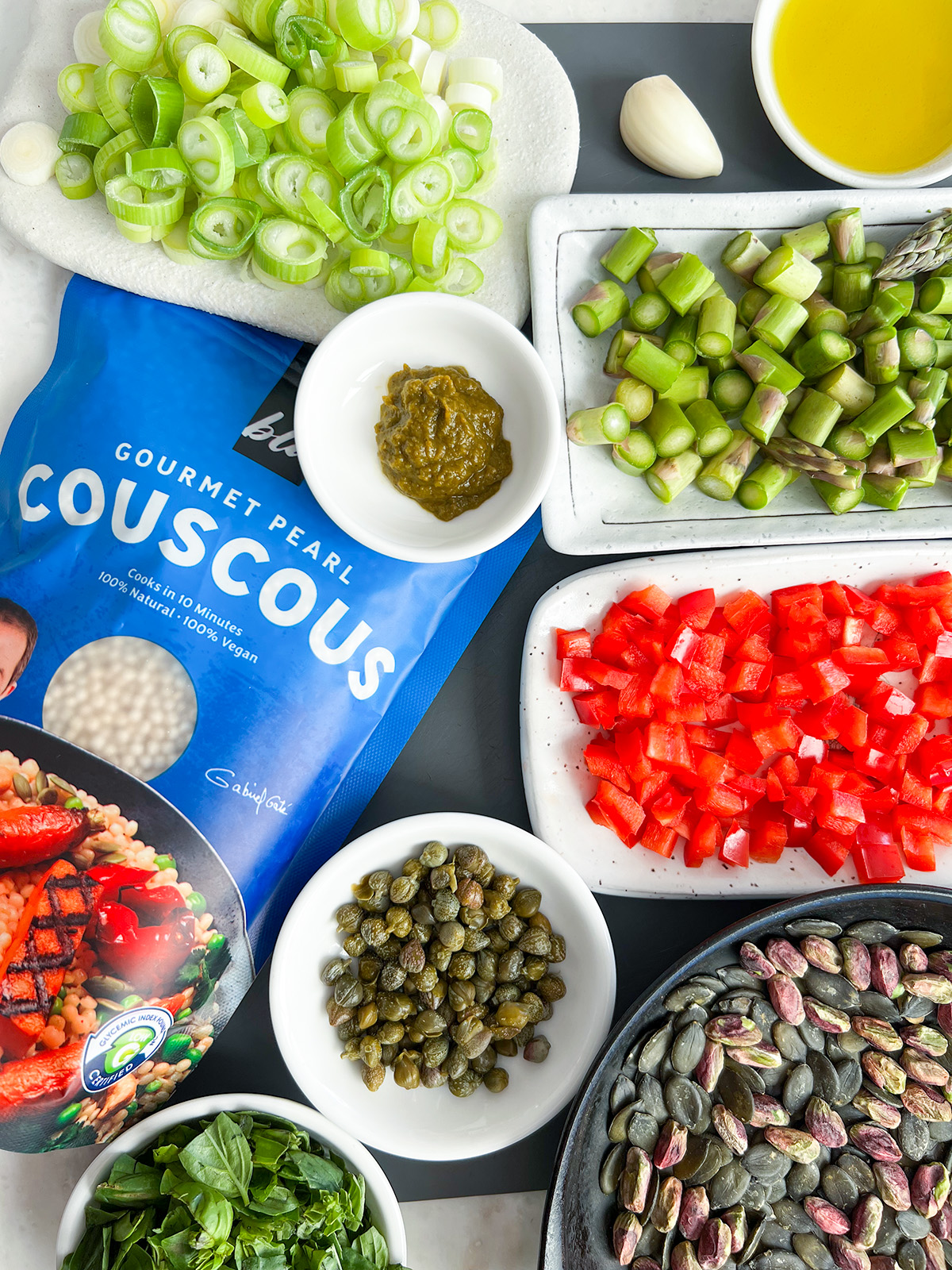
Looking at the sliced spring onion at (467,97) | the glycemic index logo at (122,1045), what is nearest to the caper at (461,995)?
the glycemic index logo at (122,1045)

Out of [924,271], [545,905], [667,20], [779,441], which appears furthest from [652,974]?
[667,20]

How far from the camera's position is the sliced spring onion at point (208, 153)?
121 centimetres

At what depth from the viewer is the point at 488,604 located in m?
1.48

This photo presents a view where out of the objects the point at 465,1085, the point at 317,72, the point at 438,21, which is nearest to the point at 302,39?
the point at 317,72

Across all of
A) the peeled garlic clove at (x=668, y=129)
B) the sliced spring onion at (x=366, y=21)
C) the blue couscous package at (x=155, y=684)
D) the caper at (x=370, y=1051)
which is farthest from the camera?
the peeled garlic clove at (x=668, y=129)

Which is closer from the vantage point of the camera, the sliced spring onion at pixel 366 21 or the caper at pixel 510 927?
the sliced spring onion at pixel 366 21

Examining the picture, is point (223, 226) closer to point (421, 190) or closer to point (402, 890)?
point (421, 190)

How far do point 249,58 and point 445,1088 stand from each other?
1.62 meters

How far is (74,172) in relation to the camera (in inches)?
52.5

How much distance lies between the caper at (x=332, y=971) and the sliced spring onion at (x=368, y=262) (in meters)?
1.07

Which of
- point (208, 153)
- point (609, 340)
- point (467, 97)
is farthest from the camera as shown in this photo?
point (609, 340)

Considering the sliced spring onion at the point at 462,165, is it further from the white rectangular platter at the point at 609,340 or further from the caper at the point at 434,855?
the caper at the point at 434,855

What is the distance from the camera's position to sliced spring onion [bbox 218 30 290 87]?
48.7 inches

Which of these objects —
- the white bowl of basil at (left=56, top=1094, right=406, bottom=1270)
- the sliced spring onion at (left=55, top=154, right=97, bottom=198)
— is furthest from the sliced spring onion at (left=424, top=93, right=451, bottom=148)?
the white bowl of basil at (left=56, top=1094, right=406, bottom=1270)
